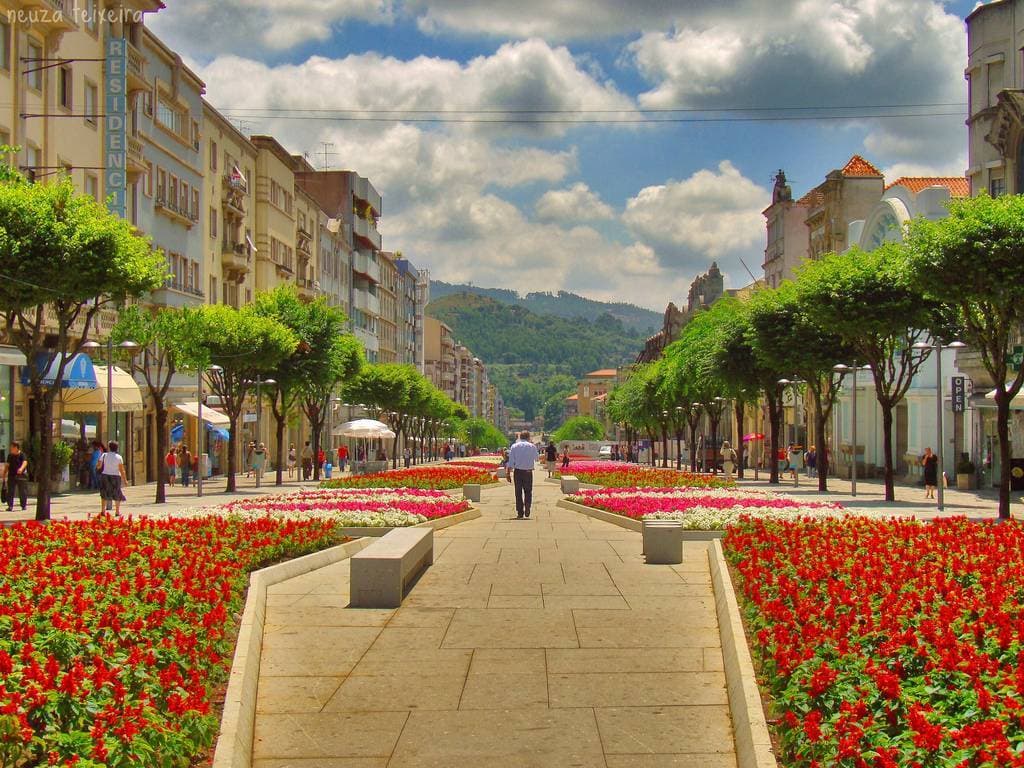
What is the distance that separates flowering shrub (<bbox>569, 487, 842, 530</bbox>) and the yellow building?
115 ft

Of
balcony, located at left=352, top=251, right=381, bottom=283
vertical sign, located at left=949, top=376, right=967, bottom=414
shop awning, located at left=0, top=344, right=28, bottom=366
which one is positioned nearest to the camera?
shop awning, located at left=0, top=344, right=28, bottom=366

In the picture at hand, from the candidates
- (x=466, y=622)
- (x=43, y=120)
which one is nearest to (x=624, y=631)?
(x=466, y=622)

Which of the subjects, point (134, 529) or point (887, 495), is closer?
point (134, 529)

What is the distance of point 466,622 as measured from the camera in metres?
12.0

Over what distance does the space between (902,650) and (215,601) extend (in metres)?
5.58

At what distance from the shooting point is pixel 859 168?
75250mm

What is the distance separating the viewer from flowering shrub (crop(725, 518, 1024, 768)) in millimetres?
6105

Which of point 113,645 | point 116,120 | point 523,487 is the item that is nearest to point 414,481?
point 523,487

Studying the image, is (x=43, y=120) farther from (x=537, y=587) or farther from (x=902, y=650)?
(x=902, y=650)

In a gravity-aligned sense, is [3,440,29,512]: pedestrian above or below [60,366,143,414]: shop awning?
below

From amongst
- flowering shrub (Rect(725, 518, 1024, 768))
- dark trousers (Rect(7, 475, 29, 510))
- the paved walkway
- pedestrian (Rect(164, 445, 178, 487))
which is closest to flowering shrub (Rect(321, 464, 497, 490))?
dark trousers (Rect(7, 475, 29, 510))

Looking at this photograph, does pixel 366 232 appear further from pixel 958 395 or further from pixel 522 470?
pixel 522 470

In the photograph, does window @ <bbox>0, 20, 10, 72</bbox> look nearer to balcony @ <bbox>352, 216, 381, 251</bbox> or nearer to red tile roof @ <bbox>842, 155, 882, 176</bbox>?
red tile roof @ <bbox>842, 155, 882, 176</bbox>

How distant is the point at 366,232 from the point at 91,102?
67.8m
